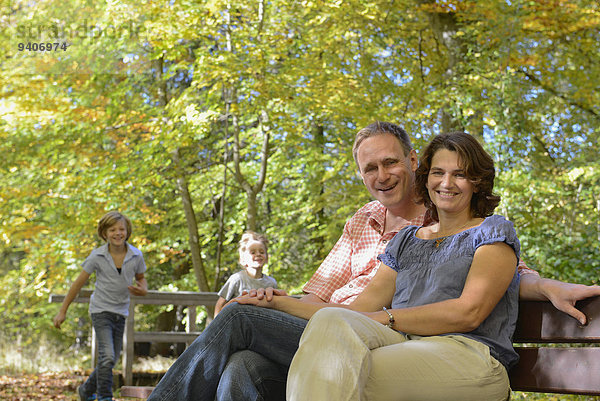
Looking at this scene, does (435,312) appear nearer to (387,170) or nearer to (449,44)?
(387,170)

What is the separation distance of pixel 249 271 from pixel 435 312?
3639 mm

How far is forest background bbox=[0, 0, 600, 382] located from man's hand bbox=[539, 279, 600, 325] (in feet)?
17.7

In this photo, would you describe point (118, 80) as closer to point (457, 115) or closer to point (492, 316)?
point (457, 115)

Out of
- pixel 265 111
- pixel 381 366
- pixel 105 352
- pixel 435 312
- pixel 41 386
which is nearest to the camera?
pixel 381 366

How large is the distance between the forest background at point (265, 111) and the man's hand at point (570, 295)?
5.38 meters

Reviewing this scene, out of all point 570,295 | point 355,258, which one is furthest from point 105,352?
point 570,295

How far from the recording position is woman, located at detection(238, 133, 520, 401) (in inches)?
70.4

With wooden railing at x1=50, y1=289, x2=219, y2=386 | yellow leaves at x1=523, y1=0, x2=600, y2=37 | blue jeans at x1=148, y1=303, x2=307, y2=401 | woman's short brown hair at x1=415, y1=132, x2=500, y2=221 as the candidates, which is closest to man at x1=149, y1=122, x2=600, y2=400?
blue jeans at x1=148, y1=303, x2=307, y2=401

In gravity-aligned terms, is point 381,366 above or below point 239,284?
above

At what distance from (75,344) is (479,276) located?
1492 centimetres

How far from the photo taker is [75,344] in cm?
1559

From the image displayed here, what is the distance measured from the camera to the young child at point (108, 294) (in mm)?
5391

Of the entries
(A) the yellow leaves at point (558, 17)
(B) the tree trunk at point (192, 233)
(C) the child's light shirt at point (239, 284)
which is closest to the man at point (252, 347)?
(C) the child's light shirt at point (239, 284)

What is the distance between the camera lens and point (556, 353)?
2.04 meters
